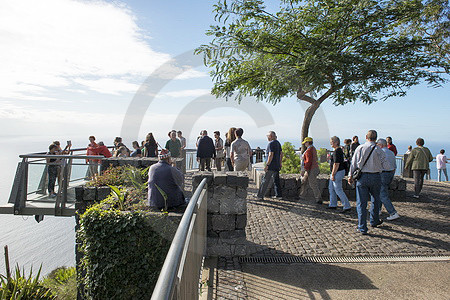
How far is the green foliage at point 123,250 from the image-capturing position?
4406 mm

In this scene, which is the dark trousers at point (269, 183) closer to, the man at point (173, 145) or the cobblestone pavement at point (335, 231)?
the cobblestone pavement at point (335, 231)

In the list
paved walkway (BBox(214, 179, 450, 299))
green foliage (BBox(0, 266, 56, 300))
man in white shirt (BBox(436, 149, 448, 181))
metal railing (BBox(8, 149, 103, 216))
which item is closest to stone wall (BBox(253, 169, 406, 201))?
paved walkway (BBox(214, 179, 450, 299))

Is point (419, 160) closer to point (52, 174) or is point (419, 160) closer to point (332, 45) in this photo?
point (332, 45)

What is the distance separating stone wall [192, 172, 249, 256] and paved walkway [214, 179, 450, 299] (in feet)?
1.22

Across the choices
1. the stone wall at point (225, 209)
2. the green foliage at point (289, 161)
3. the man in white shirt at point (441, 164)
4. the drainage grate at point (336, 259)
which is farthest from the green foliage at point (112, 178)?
the man in white shirt at point (441, 164)

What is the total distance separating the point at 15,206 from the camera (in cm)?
924

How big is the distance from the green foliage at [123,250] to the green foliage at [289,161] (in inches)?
322

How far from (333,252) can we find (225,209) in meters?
2.01

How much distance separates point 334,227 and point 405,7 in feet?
33.7

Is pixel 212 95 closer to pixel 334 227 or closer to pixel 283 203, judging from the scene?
pixel 283 203

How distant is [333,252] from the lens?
510 cm

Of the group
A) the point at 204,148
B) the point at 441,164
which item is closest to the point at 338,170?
the point at 204,148

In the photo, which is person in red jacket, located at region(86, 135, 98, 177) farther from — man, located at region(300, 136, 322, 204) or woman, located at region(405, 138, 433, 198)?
woman, located at region(405, 138, 433, 198)

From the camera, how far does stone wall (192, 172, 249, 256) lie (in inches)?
205
